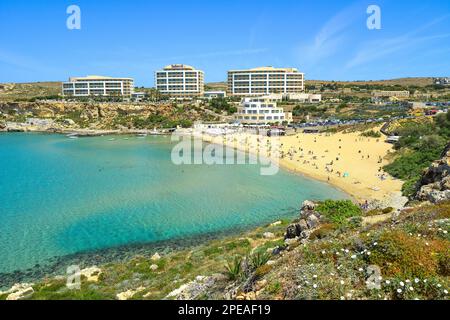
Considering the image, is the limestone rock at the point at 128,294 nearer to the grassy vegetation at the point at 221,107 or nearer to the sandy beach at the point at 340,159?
the sandy beach at the point at 340,159

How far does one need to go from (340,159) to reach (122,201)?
84.9ft

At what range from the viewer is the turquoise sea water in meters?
21.7

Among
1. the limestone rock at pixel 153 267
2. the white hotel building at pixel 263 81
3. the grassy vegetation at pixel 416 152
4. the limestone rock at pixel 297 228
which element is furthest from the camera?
the white hotel building at pixel 263 81

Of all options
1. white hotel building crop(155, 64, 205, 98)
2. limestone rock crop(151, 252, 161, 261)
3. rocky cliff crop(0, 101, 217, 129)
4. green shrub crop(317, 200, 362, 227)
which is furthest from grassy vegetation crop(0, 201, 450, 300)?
white hotel building crop(155, 64, 205, 98)

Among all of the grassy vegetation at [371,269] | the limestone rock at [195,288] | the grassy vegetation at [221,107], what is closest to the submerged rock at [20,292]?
the limestone rock at [195,288]

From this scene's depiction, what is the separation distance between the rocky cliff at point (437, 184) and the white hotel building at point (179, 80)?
4362 inches

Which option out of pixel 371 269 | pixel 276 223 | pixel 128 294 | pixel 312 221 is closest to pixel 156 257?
pixel 128 294

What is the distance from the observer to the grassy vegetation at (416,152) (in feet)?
110

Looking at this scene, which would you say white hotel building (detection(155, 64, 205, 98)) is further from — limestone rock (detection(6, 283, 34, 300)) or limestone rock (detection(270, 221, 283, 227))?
limestone rock (detection(6, 283, 34, 300))

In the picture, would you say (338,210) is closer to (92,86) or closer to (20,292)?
(20,292)

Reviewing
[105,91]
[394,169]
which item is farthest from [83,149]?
[105,91]

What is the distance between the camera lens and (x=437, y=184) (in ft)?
55.2

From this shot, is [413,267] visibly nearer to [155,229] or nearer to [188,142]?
[155,229]
